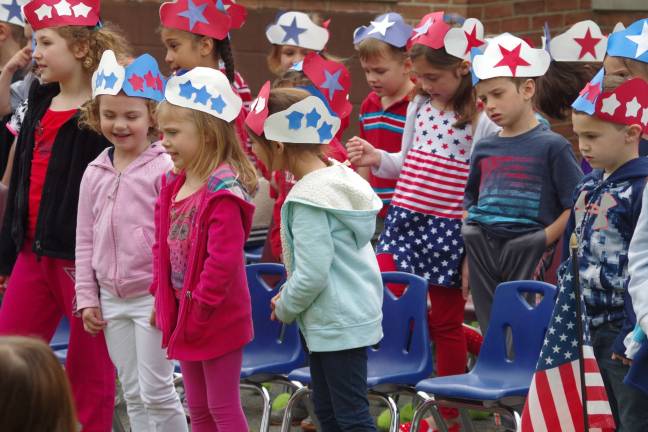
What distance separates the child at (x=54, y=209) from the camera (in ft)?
17.4

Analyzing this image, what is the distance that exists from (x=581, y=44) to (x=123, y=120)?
233cm

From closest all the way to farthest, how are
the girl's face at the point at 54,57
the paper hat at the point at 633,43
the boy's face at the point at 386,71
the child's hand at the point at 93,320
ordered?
the paper hat at the point at 633,43, the child's hand at the point at 93,320, the girl's face at the point at 54,57, the boy's face at the point at 386,71

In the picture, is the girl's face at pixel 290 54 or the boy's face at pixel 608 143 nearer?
the boy's face at pixel 608 143

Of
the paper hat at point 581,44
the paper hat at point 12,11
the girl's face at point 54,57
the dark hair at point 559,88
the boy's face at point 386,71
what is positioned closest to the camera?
the girl's face at point 54,57

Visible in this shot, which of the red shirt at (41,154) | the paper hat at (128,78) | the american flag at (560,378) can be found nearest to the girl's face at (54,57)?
the red shirt at (41,154)

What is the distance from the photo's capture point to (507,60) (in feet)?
18.2

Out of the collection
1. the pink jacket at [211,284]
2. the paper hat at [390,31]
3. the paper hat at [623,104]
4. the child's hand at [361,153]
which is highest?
the paper hat at [390,31]

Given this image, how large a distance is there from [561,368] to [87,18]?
101 inches

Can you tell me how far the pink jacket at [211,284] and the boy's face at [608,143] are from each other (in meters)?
1.23

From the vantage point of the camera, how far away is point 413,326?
209 inches

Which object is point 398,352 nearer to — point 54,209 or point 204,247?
point 204,247

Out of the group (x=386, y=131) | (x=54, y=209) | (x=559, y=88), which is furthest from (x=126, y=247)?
(x=559, y=88)

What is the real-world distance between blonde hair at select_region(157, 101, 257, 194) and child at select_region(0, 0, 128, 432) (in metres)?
0.63

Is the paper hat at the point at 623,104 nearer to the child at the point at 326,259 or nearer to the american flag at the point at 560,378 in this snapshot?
the american flag at the point at 560,378
